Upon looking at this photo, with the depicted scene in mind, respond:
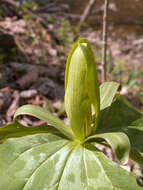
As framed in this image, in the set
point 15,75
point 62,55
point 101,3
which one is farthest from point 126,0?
point 15,75

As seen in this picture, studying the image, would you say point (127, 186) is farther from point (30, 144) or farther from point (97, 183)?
point (30, 144)

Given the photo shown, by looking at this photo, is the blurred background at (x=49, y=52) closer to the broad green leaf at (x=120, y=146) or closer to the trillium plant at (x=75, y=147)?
the trillium plant at (x=75, y=147)

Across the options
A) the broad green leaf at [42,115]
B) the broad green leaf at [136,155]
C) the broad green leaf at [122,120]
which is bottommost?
the broad green leaf at [136,155]

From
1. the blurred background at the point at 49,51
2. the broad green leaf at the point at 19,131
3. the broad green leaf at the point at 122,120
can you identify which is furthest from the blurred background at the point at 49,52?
the broad green leaf at the point at 19,131

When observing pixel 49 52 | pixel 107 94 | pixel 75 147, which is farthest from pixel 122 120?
pixel 49 52

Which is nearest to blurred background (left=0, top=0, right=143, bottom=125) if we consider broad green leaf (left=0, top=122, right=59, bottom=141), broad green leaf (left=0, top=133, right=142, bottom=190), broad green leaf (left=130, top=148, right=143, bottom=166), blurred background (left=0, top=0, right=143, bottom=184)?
blurred background (left=0, top=0, right=143, bottom=184)

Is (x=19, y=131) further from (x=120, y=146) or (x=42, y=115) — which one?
(x=120, y=146)

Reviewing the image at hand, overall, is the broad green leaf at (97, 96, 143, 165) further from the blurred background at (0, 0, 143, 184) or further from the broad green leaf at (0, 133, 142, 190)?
the blurred background at (0, 0, 143, 184)
